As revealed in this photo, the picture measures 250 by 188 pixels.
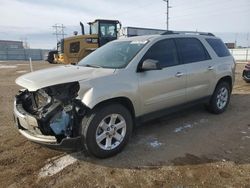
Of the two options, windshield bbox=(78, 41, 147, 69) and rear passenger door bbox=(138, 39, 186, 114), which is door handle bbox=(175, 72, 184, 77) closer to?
rear passenger door bbox=(138, 39, 186, 114)

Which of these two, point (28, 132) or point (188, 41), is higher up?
point (188, 41)

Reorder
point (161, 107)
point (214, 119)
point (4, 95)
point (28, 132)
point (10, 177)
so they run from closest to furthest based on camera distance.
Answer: point (10, 177) → point (28, 132) → point (161, 107) → point (214, 119) → point (4, 95)

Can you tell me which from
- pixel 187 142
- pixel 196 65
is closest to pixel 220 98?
pixel 196 65

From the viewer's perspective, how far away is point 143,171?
3473 millimetres

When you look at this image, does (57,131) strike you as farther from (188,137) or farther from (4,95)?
(4,95)

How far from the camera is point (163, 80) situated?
4449 millimetres

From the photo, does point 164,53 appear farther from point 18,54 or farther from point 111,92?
point 18,54

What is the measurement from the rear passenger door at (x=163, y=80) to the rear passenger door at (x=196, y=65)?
19 cm

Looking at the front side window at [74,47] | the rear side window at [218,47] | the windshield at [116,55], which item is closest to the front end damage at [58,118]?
the windshield at [116,55]

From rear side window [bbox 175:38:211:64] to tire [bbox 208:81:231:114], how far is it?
2.87 feet

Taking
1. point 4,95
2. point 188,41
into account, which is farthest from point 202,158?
point 4,95

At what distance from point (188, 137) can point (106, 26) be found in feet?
36.8

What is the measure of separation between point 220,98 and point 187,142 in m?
2.13

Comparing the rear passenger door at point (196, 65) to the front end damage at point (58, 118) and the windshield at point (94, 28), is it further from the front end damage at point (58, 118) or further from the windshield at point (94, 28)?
the windshield at point (94, 28)
